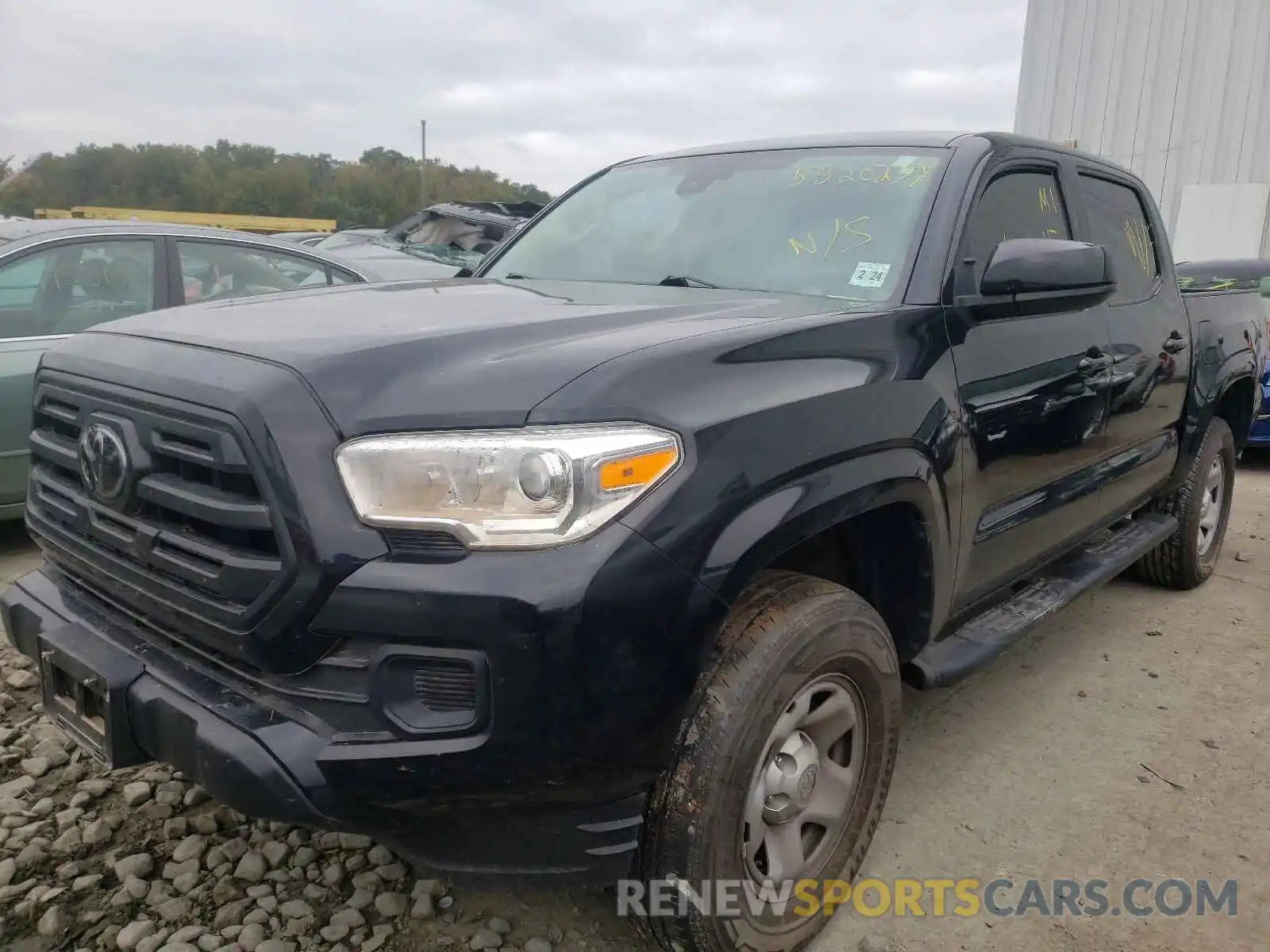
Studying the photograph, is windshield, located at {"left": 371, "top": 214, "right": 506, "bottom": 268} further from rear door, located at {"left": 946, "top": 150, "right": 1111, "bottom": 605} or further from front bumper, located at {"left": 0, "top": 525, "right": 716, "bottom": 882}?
front bumper, located at {"left": 0, "top": 525, "right": 716, "bottom": 882}

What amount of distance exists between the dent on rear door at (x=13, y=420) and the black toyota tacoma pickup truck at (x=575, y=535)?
2211 millimetres

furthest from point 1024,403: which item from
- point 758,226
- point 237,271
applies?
point 237,271

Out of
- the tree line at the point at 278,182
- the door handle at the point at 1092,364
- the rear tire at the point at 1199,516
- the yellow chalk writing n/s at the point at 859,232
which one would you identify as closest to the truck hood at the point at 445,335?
the yellow chalk writing n/s at the point at 859,232

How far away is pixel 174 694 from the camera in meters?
1.81

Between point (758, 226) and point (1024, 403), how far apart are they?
0.90m

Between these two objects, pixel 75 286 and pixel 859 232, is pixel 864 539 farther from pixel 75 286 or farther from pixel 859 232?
pixel 75 286

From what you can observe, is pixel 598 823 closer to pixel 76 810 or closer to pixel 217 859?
pixel 217 859

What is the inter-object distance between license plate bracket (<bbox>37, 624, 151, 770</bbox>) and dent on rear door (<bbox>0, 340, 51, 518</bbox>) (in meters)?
2.53

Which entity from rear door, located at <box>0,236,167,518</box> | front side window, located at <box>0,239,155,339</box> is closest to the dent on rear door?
rear door, located at <box>0,236,167,518</box>

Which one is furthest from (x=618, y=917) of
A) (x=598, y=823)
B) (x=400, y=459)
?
(x=400, y=459)

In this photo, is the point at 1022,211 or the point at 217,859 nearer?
the point at 217,859

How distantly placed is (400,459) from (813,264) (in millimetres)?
1446

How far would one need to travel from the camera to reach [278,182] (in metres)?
33.1

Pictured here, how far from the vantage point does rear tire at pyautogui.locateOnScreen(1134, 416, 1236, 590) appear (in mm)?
4410
